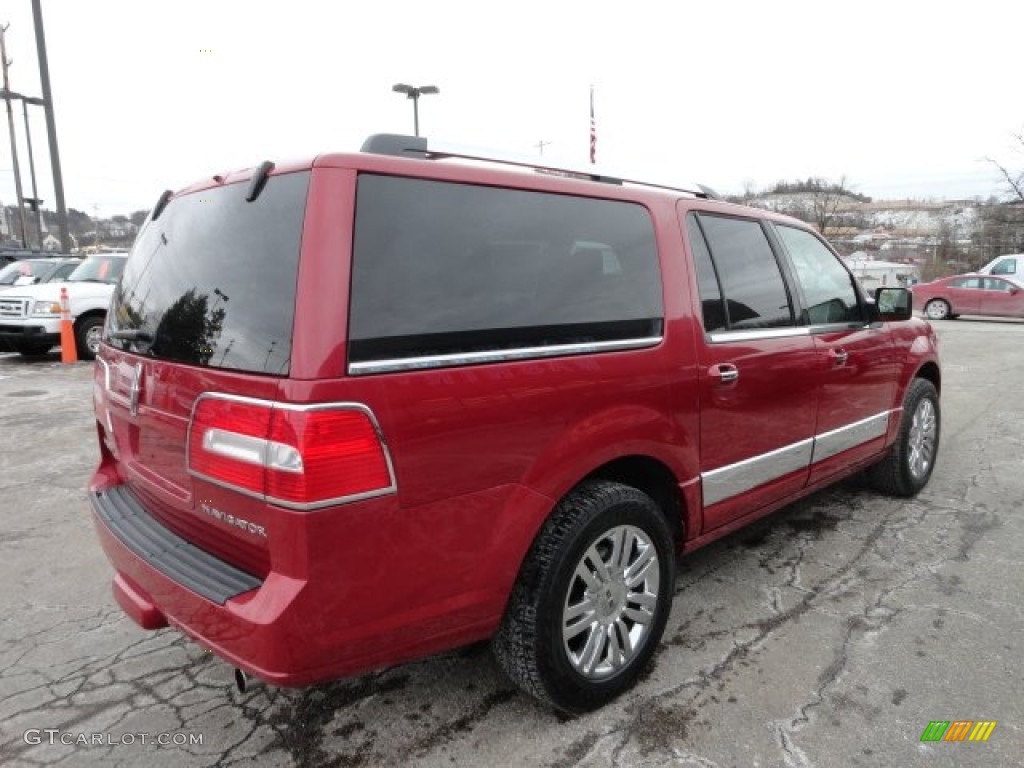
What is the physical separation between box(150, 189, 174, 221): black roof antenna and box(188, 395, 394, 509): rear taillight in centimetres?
109

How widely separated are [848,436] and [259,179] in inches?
127

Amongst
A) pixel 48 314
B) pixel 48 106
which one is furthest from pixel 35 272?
pixel 48 106

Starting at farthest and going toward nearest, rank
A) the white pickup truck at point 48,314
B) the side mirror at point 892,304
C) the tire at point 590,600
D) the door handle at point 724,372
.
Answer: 1. the white pickup truck at point 48,314
2. the side mirror at point 892,304
3. the door handle at point 724,372
4. the tire at point 590,600

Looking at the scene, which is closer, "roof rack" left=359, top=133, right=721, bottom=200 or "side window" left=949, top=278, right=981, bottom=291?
"roof rack" left=359, top=133, right=721, bottom=200

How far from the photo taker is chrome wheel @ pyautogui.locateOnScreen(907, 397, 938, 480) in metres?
4.50

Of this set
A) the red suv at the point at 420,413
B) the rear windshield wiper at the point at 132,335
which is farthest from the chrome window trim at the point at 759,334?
the rear windshield wiper at the point at 132,335

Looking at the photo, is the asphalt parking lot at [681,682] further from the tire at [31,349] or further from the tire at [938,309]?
the tire at [938,309]

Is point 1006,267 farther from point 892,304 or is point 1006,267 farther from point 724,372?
point 724,372

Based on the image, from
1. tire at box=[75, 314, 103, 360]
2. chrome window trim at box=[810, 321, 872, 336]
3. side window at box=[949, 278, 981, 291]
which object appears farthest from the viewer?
side window at box=[949, 278, 981, 291]

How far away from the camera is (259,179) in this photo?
1.95m

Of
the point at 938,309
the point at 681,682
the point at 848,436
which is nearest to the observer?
the point at 681,682

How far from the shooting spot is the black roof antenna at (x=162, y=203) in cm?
254

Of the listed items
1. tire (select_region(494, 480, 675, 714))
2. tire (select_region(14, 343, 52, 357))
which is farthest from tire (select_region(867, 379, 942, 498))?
tire (select_region(14, 343, 52, 357))

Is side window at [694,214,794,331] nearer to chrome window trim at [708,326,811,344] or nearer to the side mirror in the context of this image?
chrome window trim at [708,326,811,344]
